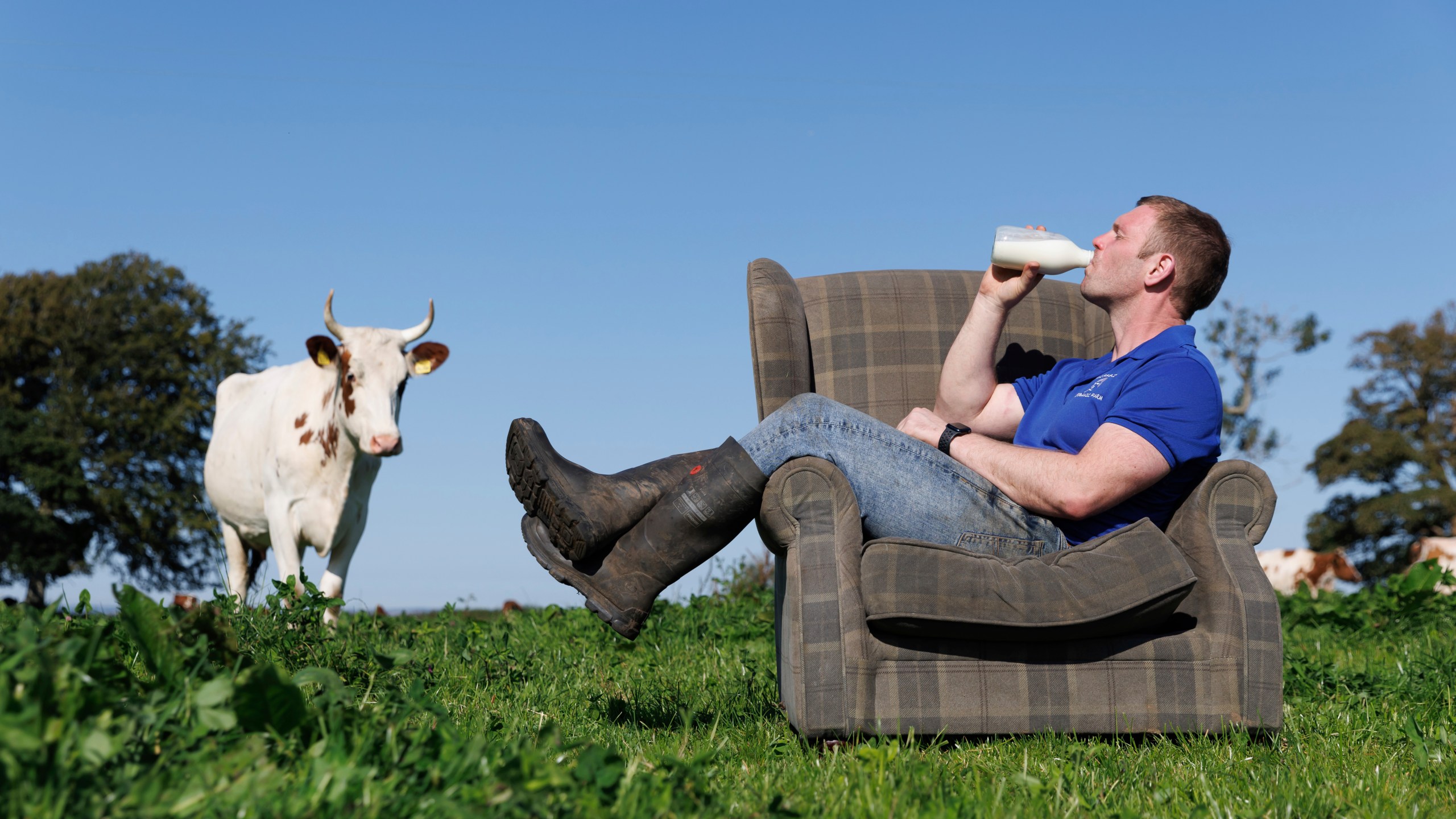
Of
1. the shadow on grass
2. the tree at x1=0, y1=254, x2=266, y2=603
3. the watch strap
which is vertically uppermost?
the tree at x1=0, y1=254, x2=266, y2=603

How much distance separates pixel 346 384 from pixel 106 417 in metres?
19.6

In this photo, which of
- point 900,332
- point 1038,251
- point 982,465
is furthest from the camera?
point 900,332

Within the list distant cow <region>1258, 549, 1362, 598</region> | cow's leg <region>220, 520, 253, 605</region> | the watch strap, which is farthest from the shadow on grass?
distant cow <region>1258, 549, 1362, 598</region>

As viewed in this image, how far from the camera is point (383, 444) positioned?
7043 millimetres

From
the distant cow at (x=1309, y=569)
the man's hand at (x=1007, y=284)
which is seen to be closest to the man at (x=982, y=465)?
the man's hand at (x=1007, y=284)

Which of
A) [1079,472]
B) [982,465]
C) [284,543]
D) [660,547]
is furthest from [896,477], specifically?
[284,543]

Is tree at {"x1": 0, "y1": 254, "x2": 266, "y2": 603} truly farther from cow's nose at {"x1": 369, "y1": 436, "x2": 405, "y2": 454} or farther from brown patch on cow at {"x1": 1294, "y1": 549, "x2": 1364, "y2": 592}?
brown patch on cow at {"x1": 1294, "y1": 549, "x2": 1364, "y2": 592}

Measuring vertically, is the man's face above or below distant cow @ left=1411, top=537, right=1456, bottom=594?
above

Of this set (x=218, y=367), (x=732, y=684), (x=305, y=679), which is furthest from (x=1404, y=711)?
(x=218, y=367)

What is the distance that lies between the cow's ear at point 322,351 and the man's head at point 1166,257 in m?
5.18

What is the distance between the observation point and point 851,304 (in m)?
4.75

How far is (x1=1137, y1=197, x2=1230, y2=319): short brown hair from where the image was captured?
3.93 metres

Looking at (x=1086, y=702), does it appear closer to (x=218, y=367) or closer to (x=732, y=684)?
(x=732, y=684)

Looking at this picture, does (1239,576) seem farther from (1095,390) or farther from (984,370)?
(984,370)
